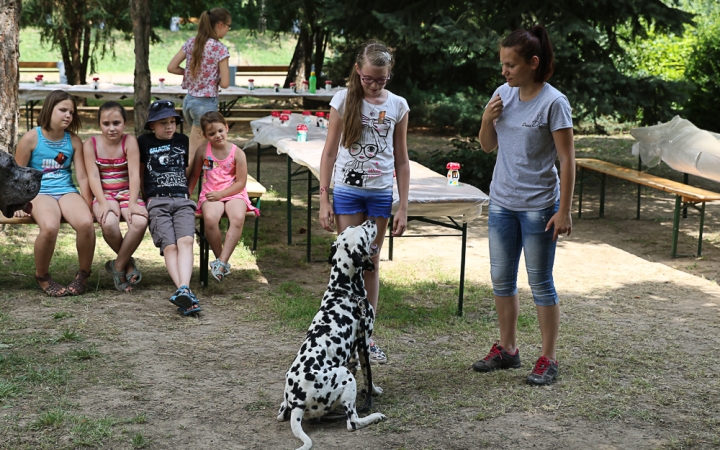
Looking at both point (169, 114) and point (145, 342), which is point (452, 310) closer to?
point (145, 342)

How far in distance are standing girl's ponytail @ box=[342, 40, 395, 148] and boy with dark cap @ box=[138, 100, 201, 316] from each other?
2.08 meters

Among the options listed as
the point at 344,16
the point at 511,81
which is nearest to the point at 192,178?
the point at 511,81

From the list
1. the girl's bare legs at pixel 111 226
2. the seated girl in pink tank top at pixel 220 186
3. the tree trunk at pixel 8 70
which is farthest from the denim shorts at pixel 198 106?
the girl's bare legs at pixel 111 226

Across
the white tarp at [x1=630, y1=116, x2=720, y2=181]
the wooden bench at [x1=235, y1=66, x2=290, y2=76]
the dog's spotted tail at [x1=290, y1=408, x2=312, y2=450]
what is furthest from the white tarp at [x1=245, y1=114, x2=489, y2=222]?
the wooden bench at [x1=235, y1=66, x2=290, y2=76]

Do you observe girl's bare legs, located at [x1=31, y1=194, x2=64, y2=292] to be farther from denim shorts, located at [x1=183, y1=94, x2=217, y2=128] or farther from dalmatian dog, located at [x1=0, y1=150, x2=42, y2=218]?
denim shorts, located at [x1=183, y1=94, x2=217, y2=128]

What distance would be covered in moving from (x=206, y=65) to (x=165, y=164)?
258cm

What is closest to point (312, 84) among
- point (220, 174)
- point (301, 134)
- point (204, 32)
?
point (204, 32)

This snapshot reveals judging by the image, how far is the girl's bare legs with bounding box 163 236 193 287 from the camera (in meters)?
5.63

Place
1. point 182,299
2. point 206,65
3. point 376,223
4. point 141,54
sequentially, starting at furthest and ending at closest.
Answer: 1. point 141,54
2. point 206,65
3. point 182,299
4. point 376,223

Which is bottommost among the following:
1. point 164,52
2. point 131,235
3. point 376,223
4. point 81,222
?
point 131,235

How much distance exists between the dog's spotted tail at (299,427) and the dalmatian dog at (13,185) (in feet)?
6.00

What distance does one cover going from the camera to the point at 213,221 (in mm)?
6062

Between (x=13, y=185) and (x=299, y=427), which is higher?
(x=13, y=185)

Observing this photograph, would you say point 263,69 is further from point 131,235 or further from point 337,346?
point 337,346
